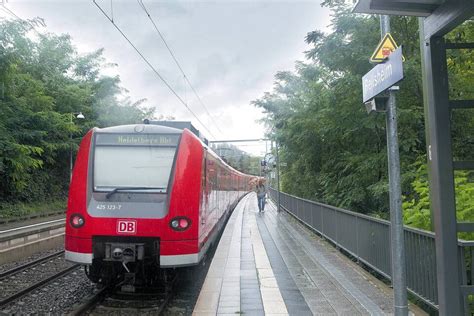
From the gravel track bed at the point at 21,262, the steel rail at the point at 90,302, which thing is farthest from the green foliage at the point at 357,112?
the gravel track bed at the point at 21,262

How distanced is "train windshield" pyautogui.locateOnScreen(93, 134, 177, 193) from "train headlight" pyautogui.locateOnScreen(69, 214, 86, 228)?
50cm

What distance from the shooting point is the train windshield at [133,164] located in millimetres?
6980

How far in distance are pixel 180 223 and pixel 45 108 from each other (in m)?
22.4

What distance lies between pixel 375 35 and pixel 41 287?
8.70m

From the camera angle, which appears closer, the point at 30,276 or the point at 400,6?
the point at 400,6

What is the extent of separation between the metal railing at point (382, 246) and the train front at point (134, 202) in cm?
288

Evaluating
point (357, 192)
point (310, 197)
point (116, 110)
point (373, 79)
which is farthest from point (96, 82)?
point (373, 79)

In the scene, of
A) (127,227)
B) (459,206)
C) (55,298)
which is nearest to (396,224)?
(459,206)

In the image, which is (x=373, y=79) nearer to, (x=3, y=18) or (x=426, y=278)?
(x=426, y=278)

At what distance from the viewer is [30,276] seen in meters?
9.18

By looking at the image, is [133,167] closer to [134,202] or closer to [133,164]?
[133,164]

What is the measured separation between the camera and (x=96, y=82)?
3747cm

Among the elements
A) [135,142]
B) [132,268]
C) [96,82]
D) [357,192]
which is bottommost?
[132,268]

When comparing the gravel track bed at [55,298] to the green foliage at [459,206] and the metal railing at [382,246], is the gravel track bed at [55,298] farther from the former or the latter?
the green foliage at [459,206]
